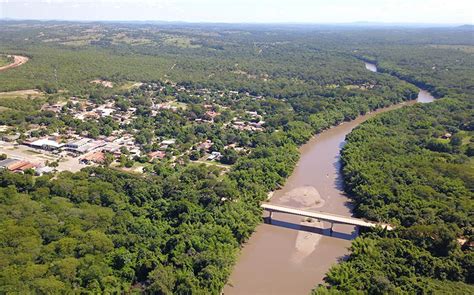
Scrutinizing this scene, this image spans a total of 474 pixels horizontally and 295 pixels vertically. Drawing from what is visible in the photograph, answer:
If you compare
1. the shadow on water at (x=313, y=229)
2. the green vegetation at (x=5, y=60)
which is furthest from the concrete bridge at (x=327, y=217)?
the green vegetation at (x=5, y=60)

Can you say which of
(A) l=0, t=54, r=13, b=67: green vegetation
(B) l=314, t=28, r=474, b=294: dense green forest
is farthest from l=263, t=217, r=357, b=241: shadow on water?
(A) l=0, t=54, r=13, b=67: green vegetation

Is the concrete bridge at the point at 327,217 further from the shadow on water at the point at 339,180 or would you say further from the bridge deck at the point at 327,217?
the shadow on water at the point at 339,180

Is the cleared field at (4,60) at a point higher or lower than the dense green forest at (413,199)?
higher

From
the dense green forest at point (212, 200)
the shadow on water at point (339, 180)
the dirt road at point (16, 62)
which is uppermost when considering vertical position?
the dirt road at point (16, 62)

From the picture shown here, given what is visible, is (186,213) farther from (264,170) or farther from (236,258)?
(264,170)

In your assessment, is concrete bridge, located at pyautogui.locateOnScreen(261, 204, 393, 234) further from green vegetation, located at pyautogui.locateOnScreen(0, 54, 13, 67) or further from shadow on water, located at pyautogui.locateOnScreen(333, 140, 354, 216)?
green vegetation, located at pyautogui.locateOnScreen(0, 54, 13, 67)

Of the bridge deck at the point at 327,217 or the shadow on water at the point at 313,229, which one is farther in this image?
the shadow on water at the point at 313,229
